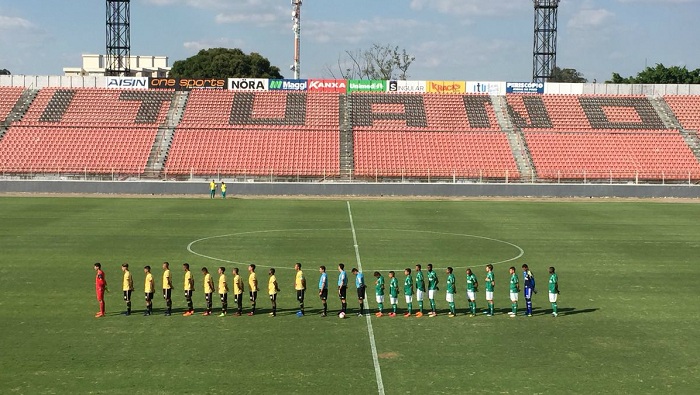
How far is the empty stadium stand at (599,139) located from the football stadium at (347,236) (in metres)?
0.24

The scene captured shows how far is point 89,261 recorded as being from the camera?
1109 inches

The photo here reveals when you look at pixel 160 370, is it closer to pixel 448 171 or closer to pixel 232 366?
pixel 232 366

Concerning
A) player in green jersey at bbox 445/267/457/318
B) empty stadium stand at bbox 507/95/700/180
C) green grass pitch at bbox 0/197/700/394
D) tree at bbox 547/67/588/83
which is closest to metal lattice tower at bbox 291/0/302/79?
empty stadium stand at bbox 507/95/700/180

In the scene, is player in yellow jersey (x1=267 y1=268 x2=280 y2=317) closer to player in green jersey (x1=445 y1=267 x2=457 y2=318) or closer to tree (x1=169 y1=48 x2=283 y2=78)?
player in green jersey (x1=445 y1=267 x2=457 y2=318)

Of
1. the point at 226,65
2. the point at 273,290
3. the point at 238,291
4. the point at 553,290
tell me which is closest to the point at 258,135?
the point at 238,291

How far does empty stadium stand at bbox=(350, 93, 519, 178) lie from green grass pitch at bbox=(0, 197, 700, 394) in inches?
822

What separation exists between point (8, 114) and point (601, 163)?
5189 centimetres

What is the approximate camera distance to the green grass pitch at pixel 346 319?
15.9 meters

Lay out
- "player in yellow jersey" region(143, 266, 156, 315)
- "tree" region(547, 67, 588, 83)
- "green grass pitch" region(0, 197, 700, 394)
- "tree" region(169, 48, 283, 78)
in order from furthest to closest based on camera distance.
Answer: "tree" region(547, 67, 588, 83)
"tree" region(169, 48, 283, 78)
"player in yellow jersey" region(143, 266, 156, 315)
"green grass pitch" region(0, 197, 700, 394)

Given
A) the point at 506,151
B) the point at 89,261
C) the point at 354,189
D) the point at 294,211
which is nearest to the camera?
the point at 89,261

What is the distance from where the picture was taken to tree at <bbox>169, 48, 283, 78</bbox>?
402ft

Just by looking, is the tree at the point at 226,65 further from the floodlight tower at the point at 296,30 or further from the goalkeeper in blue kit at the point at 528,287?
the goalkeeper in blue kit at the point at 528,287

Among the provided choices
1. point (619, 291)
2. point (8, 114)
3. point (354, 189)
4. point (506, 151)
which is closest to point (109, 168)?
point (8, 114)

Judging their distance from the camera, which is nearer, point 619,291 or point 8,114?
point 619,291
